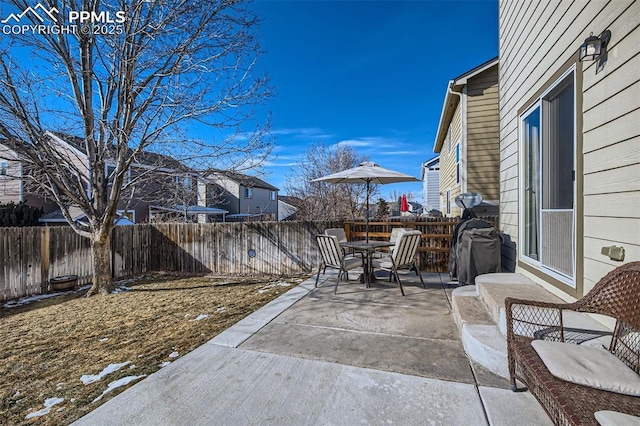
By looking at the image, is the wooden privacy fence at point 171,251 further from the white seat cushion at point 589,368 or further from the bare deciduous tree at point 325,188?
the bare deciduous tree at point 325,188

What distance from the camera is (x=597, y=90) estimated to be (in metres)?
2.49

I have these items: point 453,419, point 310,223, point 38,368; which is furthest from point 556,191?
point 38,368

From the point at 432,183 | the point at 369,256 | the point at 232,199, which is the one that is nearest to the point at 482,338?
the point at 369,256

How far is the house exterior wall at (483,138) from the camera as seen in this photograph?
7438mm

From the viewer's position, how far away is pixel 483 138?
751 centimetres

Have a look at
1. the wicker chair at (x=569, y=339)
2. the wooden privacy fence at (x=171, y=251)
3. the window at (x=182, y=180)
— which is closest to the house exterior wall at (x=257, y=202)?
the wooden privacy fence at (x=171, y=251)

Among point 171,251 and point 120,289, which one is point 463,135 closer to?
point 171,251

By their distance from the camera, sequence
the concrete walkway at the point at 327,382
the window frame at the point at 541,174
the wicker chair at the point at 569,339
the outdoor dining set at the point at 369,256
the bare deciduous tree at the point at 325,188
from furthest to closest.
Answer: the bare deciduous tree at the point at 325,188 → the outdoor dining set at the point at 369,256 → the window frame at the point at 541,174 → the concrete walkway at the point at 327,382 → the wicker chair at the point at 569,339

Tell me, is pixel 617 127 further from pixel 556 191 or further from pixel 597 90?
pixel 556 191

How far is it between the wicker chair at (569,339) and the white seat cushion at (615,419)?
0.11ft

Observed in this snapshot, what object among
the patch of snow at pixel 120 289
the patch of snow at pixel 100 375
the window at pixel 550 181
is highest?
the window at pixel 550 181

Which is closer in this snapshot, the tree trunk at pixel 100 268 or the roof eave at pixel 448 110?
the tree trunk at pixel 100 268

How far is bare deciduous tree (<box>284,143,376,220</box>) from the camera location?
14.3 meters

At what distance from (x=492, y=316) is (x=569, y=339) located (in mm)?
772
